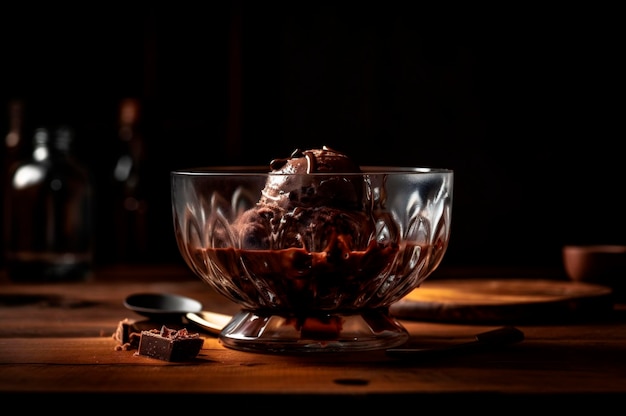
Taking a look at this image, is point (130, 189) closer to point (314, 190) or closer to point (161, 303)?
point (161, 303)

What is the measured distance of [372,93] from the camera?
2.32 metres

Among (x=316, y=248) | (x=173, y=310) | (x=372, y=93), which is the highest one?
(x=372, y=93)

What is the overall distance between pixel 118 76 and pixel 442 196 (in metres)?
1.50

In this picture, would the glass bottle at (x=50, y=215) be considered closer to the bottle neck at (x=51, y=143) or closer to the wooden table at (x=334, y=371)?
the bottle neck at (x=51, y=143)

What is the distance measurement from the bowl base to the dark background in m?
1.33

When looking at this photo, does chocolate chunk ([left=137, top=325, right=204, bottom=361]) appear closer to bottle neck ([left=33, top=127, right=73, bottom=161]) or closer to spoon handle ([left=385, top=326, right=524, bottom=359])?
spoon handle ([left=385, top=326, right=524, bottom=359])

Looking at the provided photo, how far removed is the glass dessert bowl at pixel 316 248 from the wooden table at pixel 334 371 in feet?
0.14

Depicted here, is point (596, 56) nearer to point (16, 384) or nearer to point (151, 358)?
point (151, 358)

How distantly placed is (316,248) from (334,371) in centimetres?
14

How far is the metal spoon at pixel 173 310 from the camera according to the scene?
40.0 inches

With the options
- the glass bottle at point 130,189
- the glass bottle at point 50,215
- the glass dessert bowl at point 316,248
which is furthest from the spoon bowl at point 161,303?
the glass bottle at point 130,189

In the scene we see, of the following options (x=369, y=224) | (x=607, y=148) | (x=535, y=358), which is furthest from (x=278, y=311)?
(x=607, y=148)

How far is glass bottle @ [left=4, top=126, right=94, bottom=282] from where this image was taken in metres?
1.71

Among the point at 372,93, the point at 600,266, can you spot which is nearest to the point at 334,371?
the point at 600,266
